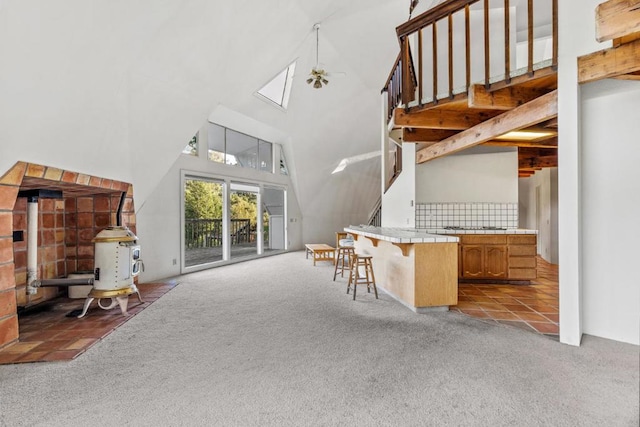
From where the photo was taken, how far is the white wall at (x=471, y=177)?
5039 millimetres

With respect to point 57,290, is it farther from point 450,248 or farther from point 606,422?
point 606,422

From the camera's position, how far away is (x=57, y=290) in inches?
167

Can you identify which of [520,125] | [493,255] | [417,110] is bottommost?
[493,255]

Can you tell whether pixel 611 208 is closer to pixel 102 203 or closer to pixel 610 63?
pixel 610 63

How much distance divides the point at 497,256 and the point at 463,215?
87 centimetres

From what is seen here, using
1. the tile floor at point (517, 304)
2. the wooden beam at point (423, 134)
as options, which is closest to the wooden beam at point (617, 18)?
the tile floor at point (517, 304)

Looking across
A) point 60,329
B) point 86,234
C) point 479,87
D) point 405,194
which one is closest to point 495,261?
point 405,194

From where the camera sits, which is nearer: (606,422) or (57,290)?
(606,422)

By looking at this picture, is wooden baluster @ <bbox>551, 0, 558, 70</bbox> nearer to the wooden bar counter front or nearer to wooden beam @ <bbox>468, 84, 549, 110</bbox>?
wooden beam @ <bbox>468, 84, 549, 110</bbox>

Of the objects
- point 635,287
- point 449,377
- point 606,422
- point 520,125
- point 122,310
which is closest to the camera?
point 606,422

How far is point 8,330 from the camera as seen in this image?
261 centimetres

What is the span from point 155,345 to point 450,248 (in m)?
3.14

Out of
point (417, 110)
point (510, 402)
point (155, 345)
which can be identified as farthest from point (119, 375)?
point (417, 110)

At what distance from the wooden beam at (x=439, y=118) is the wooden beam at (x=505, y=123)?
0.15m
